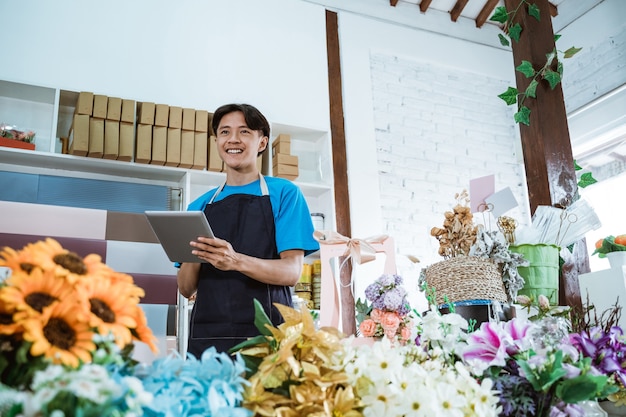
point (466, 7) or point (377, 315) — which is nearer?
point (377, 315)

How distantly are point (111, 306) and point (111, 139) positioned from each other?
2.98 m

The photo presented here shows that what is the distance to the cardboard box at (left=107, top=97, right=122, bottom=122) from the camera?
340 cm

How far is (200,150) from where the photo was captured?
3.60m

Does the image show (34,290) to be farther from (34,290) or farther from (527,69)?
(527,69)

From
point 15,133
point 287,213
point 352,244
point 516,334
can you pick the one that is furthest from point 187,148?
point 516,334

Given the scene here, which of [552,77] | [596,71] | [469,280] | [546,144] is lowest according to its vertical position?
[469,280]

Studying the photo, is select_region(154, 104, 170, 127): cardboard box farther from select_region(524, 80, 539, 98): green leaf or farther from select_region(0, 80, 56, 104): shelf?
select_region(524, 80, 539, 98): green leaf

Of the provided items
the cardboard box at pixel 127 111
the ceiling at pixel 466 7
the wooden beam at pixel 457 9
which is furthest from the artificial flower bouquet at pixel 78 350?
the wooden beam at pixel 457 9

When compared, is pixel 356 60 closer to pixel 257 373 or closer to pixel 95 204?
pixel 95 204

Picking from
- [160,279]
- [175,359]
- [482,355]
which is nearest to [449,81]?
[160,279]

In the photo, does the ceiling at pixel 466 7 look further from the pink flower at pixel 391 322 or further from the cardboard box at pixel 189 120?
the pink flower at pixel 391 322

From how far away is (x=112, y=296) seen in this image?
1.92ft

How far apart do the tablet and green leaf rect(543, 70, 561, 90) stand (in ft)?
4.67

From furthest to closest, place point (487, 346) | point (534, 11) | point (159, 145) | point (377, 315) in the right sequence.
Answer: point (159, 145) → point (534, 11) → point (377, 315) → point (487, 346)
